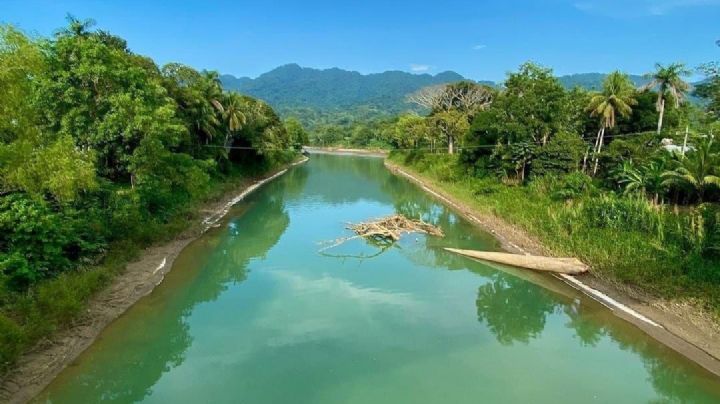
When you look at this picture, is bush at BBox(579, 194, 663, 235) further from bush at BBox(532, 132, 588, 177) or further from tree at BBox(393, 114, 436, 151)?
tree at BBox(393, 114, 436, 151)

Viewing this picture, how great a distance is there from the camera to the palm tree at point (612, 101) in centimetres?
3041

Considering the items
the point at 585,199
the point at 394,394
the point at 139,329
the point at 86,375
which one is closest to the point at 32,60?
the point at 139,329

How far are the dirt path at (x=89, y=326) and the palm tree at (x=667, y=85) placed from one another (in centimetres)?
3097

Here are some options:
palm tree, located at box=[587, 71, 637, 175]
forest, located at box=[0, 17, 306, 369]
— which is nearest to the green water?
forest, located at box=[0, 17, 306, 369]

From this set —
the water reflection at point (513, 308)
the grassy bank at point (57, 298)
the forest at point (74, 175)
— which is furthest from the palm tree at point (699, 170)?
the grassy bank at point (57, 298)

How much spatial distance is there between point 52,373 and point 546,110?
28491mm

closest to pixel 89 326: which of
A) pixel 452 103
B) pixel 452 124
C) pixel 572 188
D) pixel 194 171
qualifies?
pixel 194 171

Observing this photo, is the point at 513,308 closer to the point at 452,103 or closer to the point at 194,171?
the point at 194,171

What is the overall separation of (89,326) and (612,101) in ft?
102

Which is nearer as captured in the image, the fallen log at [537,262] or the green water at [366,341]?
the green water at [366,341]

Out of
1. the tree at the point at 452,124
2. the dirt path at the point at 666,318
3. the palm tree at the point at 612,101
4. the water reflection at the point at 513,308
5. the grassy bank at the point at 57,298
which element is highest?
the palm tree at the point at 612,101

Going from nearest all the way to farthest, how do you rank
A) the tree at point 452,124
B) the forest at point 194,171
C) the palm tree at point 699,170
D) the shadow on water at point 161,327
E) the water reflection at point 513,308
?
the shadow on water at point 161,327
the forest at point 194,171
the water reflection at point 513,308
the palm tree at point 699,170
the tree at point 452,124

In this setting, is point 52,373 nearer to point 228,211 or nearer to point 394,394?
point 394,394

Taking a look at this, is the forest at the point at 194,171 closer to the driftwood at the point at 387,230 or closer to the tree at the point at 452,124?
the driftwood at the point at 387,230
